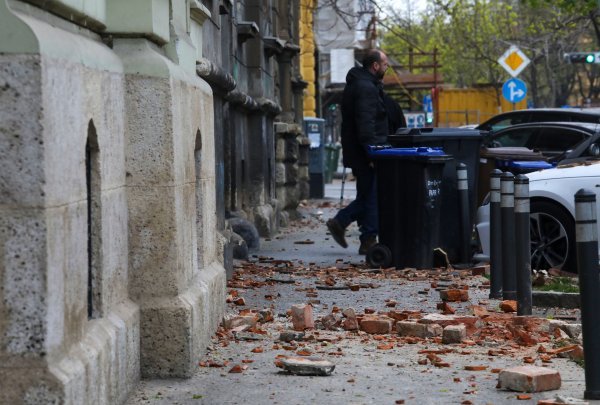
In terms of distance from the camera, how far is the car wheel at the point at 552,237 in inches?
500

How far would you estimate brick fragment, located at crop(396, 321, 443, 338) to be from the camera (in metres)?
8.65

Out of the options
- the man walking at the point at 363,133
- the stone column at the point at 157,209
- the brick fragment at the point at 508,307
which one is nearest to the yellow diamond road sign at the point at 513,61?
the man walking at the point at 363,133

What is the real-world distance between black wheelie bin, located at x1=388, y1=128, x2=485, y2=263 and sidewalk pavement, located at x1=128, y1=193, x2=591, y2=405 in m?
1.09

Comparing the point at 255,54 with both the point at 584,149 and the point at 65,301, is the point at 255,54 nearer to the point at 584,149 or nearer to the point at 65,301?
the point at 584,149

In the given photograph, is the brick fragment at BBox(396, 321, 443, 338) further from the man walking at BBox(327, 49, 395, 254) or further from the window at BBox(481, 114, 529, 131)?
the window at BBox(481, 114, 529, 131)

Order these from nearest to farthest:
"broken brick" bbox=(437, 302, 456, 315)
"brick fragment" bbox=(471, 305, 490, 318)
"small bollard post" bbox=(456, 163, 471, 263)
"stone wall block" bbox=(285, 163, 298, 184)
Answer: "brick fragment" bbox=(471, 305, 490, 318)
"broken brick" bbox=(437, 302, 456, 315)
"small bollard post" bbox=(456, 163, 471, 263)
"stone wall block" bbox=(285, 163, 298, 184)

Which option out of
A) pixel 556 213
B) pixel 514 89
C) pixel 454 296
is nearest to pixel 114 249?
pixel 454 296

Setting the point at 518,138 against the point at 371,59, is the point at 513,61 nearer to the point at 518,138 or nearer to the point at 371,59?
the point at 518,138

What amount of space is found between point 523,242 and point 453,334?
4.77ft

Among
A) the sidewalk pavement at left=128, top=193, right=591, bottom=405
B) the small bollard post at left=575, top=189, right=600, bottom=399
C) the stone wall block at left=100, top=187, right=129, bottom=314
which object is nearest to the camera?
the stone wall block at left=100, top=187, right=129, bottom=314

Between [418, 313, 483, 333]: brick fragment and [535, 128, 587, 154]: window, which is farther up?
[535, 128, 587, 154]: window

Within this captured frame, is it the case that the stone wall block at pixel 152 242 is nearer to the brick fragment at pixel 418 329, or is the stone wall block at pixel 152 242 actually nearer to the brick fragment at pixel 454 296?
the brick fragment at pixel 418 329

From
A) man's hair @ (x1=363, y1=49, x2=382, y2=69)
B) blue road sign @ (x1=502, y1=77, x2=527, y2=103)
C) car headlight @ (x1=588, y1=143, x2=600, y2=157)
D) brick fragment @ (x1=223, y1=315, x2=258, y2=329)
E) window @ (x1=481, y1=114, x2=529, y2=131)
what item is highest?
blue road sign @ (x1=502, y1=77, x2=527, y2=103)

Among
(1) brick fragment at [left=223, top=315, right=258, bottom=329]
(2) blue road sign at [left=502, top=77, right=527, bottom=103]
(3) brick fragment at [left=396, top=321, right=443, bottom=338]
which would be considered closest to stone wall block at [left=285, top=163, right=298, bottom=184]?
(1) brick fragment at [left=223, top=315, right=258, bottom=329]
